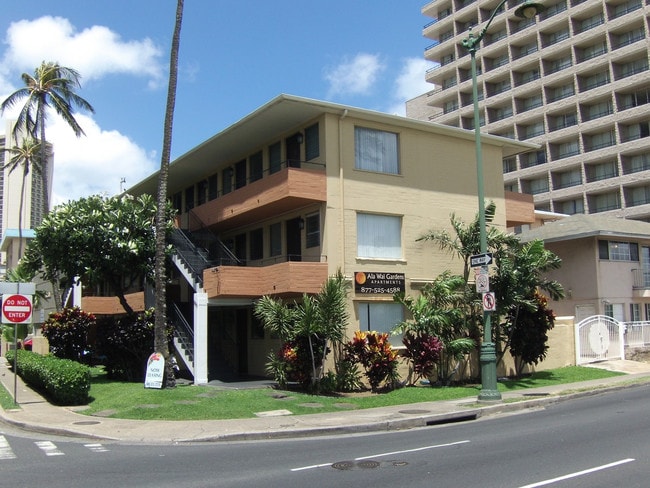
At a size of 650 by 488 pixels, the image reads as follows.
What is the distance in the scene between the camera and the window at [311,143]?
21.3 m

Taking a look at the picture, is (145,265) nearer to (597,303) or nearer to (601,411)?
(601,411)

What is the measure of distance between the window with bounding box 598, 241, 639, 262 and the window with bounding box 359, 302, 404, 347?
40.1 ft

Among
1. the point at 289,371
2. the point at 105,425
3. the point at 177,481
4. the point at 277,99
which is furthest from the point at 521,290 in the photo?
the point at 177,481

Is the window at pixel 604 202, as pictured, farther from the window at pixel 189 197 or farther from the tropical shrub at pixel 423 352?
the tropical shrub at pixel 423 352

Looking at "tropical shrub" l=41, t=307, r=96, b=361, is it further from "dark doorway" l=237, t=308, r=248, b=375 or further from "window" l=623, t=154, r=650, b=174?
"window" l=623, t=154, r=650, b=174

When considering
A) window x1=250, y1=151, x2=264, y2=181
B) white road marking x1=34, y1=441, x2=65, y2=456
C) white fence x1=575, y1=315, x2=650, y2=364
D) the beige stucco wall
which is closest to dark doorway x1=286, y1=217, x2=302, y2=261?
the beige stucco wall

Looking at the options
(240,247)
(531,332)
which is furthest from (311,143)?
(531,332)

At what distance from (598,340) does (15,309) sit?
20.5 m

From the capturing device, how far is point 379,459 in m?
9.77

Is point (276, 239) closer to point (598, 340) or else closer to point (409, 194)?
point (409, 194)

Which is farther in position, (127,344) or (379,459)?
(127,344)

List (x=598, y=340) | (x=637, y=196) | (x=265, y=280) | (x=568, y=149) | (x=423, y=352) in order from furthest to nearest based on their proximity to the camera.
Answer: (x=568, y=149)
(x=637, y=196)
(x=598, y=340)
(x=265, y=280)
(x=423, y=352)

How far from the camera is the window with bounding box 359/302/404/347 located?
20828mm

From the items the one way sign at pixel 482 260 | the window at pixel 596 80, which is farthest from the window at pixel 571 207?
the one way sign at pixel 482 260
